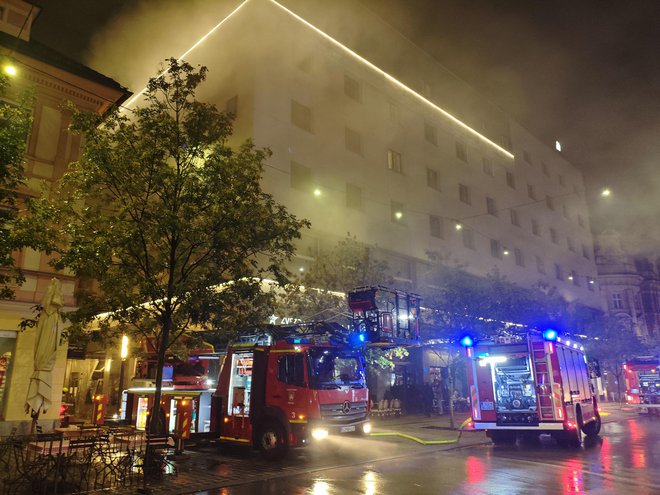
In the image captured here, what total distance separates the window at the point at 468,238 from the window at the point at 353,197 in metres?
9.60

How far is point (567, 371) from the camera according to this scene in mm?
13109

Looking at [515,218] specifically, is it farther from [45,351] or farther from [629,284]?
[45,351]

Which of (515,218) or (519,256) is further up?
Result: (515,218)

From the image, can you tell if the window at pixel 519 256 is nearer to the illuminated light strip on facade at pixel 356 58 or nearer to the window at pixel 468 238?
the window at pixel 468 238

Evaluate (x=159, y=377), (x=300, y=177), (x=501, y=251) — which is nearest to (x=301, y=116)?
(x=300, y=177)

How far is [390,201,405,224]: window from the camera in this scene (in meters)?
26.3

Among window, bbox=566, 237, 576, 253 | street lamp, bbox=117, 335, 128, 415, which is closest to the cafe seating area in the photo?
street lamp, bbox=117, 335, 128, 415

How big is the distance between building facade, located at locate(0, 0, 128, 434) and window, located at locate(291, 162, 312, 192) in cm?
755

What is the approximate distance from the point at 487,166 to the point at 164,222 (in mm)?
30717

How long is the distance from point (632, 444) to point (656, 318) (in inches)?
2055

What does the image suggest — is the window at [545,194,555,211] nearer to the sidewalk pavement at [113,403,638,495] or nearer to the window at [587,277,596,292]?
the window at [587,277,596,292]

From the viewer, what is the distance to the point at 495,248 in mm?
34031

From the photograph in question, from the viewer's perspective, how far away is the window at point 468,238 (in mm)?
31203

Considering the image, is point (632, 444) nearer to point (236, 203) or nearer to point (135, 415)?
point (236, 203)
